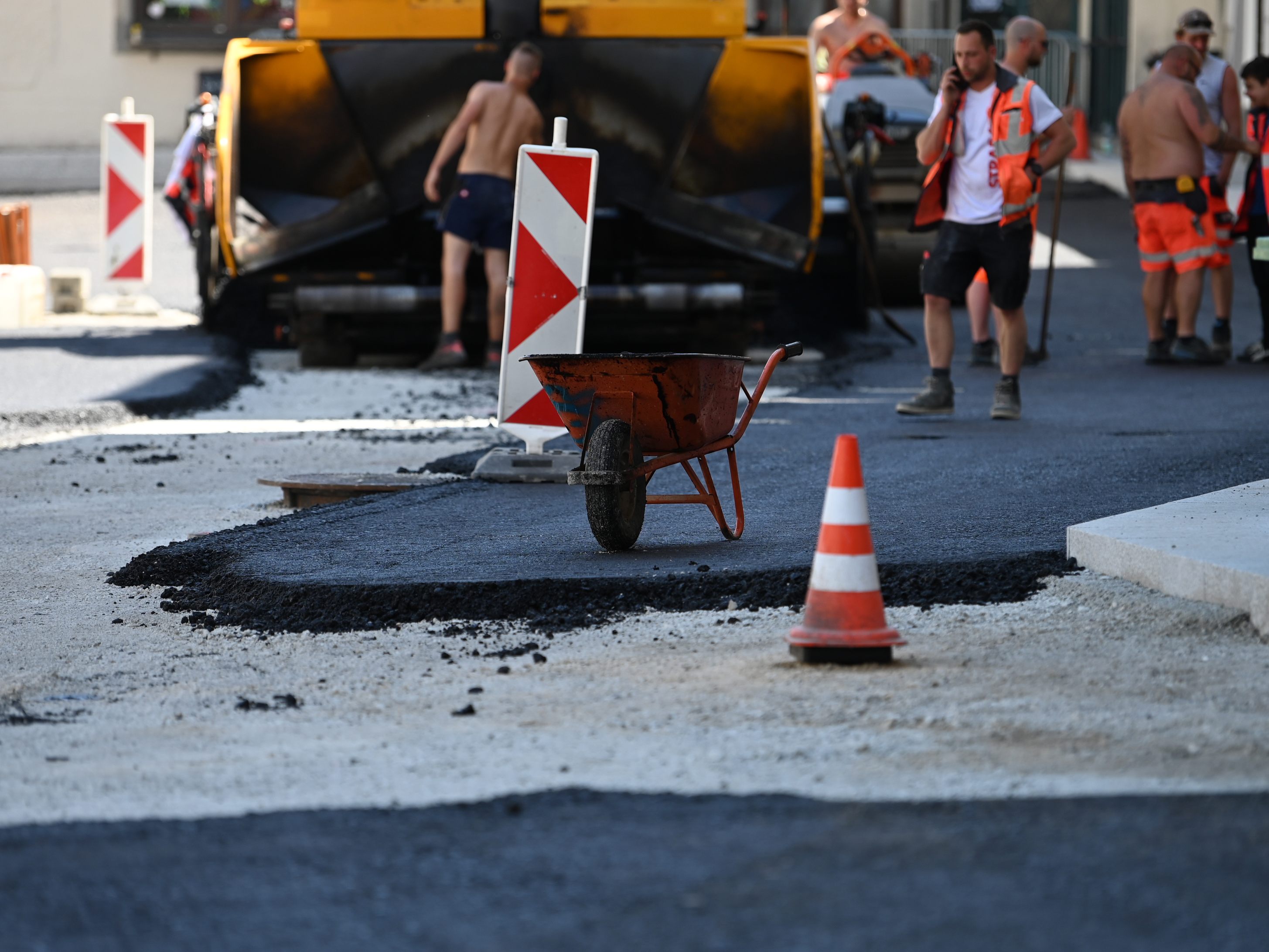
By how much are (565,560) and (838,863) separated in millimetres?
2813

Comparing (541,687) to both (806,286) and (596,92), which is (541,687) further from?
(806,286)

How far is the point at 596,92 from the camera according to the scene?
43.5 feet

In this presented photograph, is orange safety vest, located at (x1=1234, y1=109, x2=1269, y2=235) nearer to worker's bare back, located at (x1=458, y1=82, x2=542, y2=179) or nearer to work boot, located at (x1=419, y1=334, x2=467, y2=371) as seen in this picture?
worker's bare back, located at (x1=458, y1=82, x2=542, y2=179)

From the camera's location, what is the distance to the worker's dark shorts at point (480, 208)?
40.0 feet

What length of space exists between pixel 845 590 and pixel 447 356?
26.3ft

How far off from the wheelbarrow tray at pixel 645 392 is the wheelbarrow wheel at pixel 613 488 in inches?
3.0

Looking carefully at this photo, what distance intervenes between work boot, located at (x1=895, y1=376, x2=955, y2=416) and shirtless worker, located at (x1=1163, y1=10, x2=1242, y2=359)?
3164 mm

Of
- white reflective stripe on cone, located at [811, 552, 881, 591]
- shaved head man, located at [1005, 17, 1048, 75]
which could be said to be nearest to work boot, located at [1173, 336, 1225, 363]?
shaved head man, located at [1005, 17, 1048, 75]

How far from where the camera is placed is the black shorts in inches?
356

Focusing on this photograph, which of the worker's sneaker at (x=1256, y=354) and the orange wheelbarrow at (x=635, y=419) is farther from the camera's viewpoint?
the worker's sneaker at (x=1256, y=354)

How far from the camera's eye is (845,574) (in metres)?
4.57

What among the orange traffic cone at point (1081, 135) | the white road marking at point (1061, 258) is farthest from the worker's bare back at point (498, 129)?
the orange traffic cone at point (1081, 135)

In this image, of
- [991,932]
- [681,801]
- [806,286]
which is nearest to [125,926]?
[681,801]

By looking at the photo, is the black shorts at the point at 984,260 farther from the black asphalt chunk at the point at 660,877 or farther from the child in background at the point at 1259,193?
the black asphalt chunk at the point at 660,877
